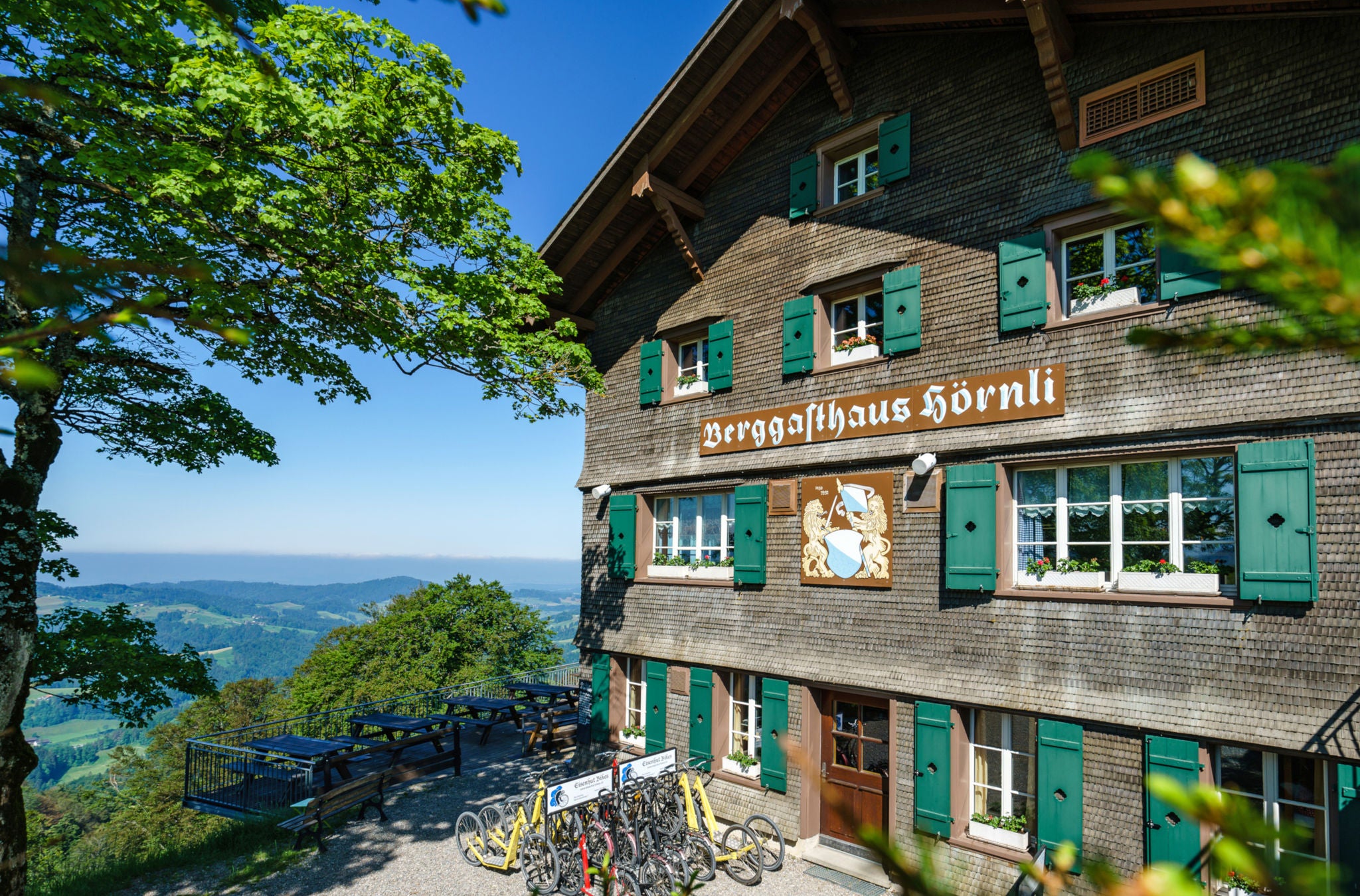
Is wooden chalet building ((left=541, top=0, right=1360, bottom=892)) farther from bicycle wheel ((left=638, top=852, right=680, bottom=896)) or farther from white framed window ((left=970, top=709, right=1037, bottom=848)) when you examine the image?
bicycle wheel ((left=638, top=852, right=680, bottom=896))

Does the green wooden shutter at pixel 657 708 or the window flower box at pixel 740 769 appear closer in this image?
the window flower box at pixel 740 769

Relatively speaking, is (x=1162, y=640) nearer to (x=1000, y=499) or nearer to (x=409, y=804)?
(x=1000, y=499)

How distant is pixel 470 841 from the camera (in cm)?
1075

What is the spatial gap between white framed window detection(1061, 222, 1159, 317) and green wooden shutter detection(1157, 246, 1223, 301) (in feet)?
0.57

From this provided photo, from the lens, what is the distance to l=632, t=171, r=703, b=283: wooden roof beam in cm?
1298

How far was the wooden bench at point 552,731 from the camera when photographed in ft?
50.9

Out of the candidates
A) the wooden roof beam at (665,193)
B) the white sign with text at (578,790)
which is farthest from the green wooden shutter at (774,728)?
the wooden roof beam at (665,193)

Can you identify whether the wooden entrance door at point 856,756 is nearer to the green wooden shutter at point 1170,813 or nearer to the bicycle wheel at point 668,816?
the bicycle wheel at point 668,816

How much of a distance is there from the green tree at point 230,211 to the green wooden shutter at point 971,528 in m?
6.64

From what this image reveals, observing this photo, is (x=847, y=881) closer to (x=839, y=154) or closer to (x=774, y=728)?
(x=774, y=728)

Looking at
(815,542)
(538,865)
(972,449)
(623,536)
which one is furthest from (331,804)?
(972,449)

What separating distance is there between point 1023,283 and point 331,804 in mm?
11951

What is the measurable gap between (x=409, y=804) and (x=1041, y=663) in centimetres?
1050

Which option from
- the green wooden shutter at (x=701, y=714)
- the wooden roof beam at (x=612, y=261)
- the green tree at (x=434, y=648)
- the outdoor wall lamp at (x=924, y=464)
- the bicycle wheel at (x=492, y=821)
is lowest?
the green tree at (x=434, y=648)
